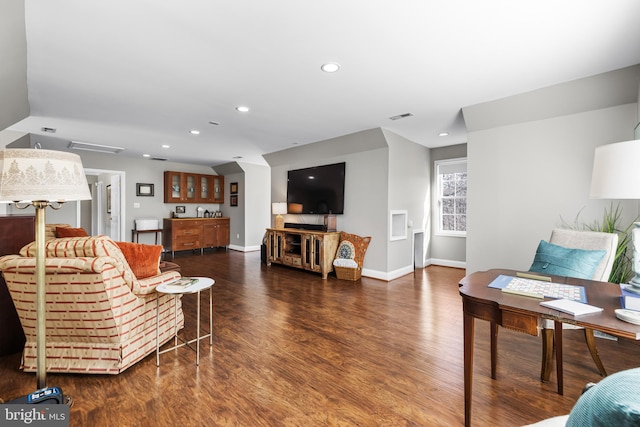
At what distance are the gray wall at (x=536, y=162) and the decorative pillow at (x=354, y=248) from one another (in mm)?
1604

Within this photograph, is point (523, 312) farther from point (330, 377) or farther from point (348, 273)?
point (348, 273)

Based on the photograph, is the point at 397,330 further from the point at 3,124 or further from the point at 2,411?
the point at 3,124

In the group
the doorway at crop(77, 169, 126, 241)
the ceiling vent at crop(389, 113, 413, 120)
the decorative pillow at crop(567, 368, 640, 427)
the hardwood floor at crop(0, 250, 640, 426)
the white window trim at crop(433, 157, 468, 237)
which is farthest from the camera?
the doorway at crop(77, 169, 126, 241)

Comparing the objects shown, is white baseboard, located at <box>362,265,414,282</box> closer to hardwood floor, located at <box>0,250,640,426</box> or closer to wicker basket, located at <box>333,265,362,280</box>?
wicker basket, located at <box>333,265,362,280</box>

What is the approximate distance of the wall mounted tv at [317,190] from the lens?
517cm

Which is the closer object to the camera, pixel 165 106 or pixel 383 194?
pixel 165 106

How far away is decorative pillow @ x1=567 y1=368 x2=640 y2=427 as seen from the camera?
404 mm

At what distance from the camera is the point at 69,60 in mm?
2387

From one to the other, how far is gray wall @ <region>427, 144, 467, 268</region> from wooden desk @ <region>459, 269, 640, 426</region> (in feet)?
13.0

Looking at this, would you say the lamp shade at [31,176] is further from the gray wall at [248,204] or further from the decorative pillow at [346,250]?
the gray wall at [248,204]

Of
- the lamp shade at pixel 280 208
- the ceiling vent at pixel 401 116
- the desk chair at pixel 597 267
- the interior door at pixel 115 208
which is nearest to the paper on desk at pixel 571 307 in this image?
the desk chair at pixel 597 267

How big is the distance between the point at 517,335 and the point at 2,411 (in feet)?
11.6

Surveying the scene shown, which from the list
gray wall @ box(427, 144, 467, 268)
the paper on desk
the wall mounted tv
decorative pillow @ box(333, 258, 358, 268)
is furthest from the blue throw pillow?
gray wall @ box(427, 144, 467, 268)

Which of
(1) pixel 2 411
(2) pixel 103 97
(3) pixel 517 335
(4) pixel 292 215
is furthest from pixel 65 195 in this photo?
(4) pixel 292 215
